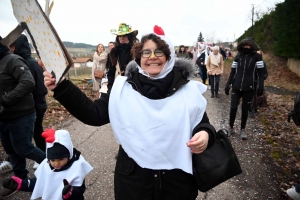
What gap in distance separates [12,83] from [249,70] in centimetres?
410

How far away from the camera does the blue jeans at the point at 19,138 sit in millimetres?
2775

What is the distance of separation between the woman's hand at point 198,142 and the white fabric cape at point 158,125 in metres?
0.09

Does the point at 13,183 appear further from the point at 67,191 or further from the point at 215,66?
Result: the point at 215,66

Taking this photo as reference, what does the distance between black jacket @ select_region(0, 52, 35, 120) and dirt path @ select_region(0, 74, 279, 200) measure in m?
1.20

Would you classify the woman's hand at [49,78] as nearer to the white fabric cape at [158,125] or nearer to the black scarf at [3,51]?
the white fabric cape at [158,125]

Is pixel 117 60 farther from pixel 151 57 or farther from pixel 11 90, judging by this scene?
pixel 151 57

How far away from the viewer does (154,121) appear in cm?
153

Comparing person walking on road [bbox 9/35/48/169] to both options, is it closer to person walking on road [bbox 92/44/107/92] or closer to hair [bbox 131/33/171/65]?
hair [bbox 131/33/171/65]

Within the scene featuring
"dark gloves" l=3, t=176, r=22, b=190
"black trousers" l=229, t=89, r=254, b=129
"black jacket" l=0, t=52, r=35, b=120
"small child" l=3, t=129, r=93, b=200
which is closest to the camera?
"small child" l=3, t=129, r=93, b=200

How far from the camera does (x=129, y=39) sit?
11.5ft

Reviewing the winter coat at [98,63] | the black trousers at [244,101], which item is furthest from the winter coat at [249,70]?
the winter coat at [98,63]

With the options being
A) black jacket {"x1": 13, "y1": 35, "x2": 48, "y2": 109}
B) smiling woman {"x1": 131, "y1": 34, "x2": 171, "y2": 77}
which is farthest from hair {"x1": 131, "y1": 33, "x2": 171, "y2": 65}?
black jacket {"x1": 13, "y1": 35, "x2": 48, "y2": 109}

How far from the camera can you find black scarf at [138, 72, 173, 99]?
1.60 metres

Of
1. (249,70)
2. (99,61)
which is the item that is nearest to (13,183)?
(249,70)
